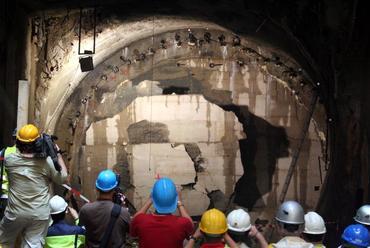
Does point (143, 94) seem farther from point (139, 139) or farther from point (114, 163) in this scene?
point (114, 163)

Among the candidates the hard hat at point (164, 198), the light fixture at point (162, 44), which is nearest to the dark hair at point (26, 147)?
the hard hat at point (164, 198)

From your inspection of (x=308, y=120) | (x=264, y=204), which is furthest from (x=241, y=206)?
(x=308, y=120)

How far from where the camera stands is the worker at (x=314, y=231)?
3537 mm

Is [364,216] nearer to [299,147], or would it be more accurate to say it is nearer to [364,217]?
[364,217]

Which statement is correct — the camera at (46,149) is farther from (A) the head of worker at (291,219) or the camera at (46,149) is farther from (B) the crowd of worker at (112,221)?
(A) the head of worker at (291,219)

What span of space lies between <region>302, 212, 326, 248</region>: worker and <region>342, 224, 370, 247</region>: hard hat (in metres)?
0.20

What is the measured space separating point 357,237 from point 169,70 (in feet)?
10.3

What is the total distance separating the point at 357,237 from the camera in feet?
11.8

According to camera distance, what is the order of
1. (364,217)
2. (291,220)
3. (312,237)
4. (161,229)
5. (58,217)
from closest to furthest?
(161,229)
(312,237)
(291,220)
(58,217)
(364,217)

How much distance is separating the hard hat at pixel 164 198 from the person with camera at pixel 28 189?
1.06 meters

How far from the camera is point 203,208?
5738mm

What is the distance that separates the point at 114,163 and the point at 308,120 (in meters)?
2.59

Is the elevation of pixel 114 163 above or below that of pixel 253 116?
below

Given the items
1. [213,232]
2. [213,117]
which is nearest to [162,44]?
[213,117]
